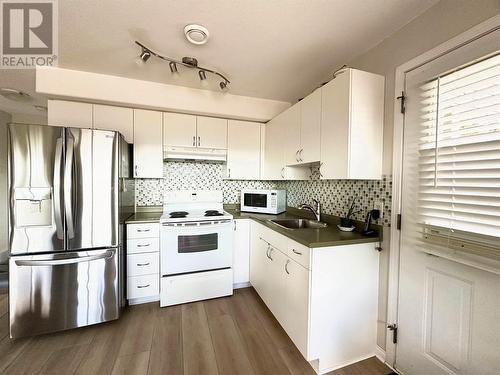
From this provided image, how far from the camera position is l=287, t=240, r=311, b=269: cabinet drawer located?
4.79 ft

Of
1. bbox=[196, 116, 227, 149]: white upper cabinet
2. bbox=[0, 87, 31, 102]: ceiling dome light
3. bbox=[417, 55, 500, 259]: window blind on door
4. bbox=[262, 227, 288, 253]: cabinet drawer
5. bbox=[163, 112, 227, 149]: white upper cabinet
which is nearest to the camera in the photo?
bbox=[417, 55, 500, 259]: window blind on door

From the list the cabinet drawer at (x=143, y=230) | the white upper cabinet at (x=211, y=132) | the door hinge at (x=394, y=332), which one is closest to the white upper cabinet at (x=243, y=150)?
the white upper cabinet at (x=211, y=132)

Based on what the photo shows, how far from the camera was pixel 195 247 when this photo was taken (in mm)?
2311

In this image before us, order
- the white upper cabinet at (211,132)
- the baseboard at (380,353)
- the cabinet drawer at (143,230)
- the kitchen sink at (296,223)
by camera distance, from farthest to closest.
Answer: the white upper cabinet at (211,132) < the kitchen sink at (296,223) < the cabinet drawer at (143,230) < the baseboard at (380,353)

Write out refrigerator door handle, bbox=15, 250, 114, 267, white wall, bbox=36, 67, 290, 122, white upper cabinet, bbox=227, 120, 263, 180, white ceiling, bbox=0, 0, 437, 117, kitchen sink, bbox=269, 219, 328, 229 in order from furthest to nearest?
white upper cabinet, bbox=227, 120, 263, 180
kitchen sink, bbox=269, 219, 328, 229
white wall, bbox=36, 67, 290, 122
refrigerator door handle, bbox=15, 250, 114, 267
white ceiling, bbox=0, 0, 437, 117

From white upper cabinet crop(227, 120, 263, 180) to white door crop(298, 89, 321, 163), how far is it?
942 mm

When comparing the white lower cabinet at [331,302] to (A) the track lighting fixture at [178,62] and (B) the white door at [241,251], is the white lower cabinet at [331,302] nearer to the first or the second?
(B) the white door at [241,251]

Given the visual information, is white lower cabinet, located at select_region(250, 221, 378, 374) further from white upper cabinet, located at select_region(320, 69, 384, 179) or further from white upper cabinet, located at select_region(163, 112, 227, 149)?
white upper cabinet, located at select_region(163, 112, 227, 149)

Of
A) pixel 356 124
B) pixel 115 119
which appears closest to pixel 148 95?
pixel 115 119

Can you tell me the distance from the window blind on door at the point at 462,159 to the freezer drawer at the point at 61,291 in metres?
2.49

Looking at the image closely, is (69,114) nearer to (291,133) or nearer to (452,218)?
(291,133)

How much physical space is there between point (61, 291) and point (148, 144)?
63.6 inches

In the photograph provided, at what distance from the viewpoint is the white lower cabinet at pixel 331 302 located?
144 centimetres

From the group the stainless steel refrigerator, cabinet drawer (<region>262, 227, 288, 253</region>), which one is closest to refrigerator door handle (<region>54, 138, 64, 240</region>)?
the stainless steel refrigerator
